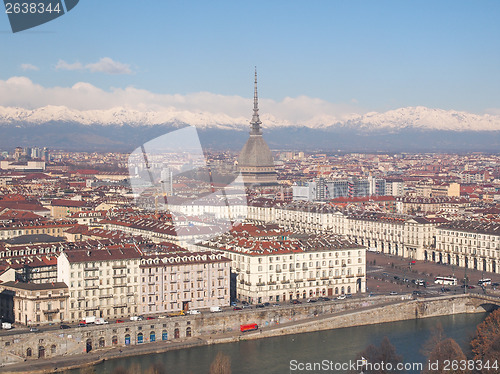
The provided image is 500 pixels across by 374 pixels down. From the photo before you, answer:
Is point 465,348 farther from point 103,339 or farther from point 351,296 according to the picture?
point 103,339

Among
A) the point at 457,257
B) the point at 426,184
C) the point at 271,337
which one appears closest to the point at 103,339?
the point at 271,337

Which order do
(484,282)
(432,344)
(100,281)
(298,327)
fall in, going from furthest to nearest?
(484,282)
(298,327)
(100,281)
(432,344)

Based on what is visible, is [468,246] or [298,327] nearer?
[298,327]

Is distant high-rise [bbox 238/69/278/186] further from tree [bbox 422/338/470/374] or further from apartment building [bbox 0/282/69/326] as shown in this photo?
tree [bbox 422/338/470/374]

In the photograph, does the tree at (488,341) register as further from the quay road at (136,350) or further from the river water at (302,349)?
the quay road at (136,350)

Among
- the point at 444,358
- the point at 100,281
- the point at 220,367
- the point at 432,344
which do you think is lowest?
the point at 432,344

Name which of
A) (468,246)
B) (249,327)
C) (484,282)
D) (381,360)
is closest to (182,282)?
(249,327)

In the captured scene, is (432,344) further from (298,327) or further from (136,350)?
(136,350)

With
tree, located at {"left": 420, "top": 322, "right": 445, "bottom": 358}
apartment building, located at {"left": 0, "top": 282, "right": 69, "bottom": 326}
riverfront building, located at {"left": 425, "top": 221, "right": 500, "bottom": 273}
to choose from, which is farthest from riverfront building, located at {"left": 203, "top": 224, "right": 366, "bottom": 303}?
riverfront building, located at {"left": 425, "top": 221, "right": 500, "bottom": 273}
